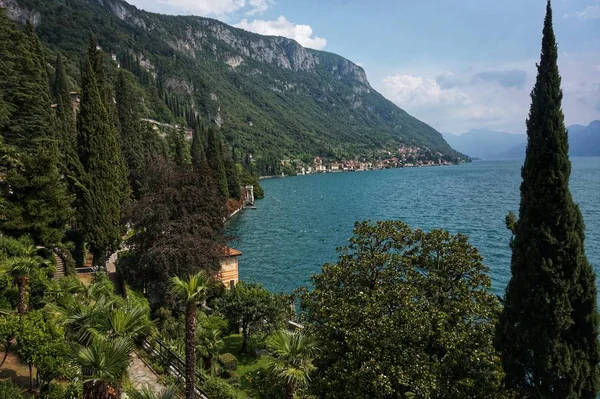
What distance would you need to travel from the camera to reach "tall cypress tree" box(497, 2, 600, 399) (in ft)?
27.0

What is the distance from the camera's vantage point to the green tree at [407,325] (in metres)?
9.28

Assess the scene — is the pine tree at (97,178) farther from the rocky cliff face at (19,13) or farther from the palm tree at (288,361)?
the rocky cliff face at (19,13)

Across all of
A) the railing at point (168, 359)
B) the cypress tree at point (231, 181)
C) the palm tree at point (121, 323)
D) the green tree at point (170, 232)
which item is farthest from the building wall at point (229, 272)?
the cypress tree at point (231, 181)

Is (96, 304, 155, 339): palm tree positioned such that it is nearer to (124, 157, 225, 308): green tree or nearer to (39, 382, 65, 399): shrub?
(39, 382, 65, 399): shrub

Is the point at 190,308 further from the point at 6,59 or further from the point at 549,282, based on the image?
the point at 6,59

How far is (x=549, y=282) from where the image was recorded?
8406mm

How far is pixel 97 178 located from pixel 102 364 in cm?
2402

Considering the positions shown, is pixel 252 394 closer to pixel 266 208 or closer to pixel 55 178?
pixel 55 178

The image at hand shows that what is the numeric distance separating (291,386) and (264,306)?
11818mm

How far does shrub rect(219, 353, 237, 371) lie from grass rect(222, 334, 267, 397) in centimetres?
38

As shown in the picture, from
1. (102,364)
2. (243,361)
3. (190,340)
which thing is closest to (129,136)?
(243,361)

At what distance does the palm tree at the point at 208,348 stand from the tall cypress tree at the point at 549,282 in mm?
12082

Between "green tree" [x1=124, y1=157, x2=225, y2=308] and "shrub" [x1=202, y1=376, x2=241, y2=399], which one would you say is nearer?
"shrub" [x1=202, y1=376, x2=241, y2=399]

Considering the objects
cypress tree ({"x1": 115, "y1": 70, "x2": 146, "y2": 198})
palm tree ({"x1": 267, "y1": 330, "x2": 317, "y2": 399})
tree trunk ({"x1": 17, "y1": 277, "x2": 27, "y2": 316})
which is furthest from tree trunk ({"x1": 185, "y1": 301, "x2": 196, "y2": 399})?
cypress tree ({"x1": 115, "y1": 70, "x2": 146, "y2": 198})
